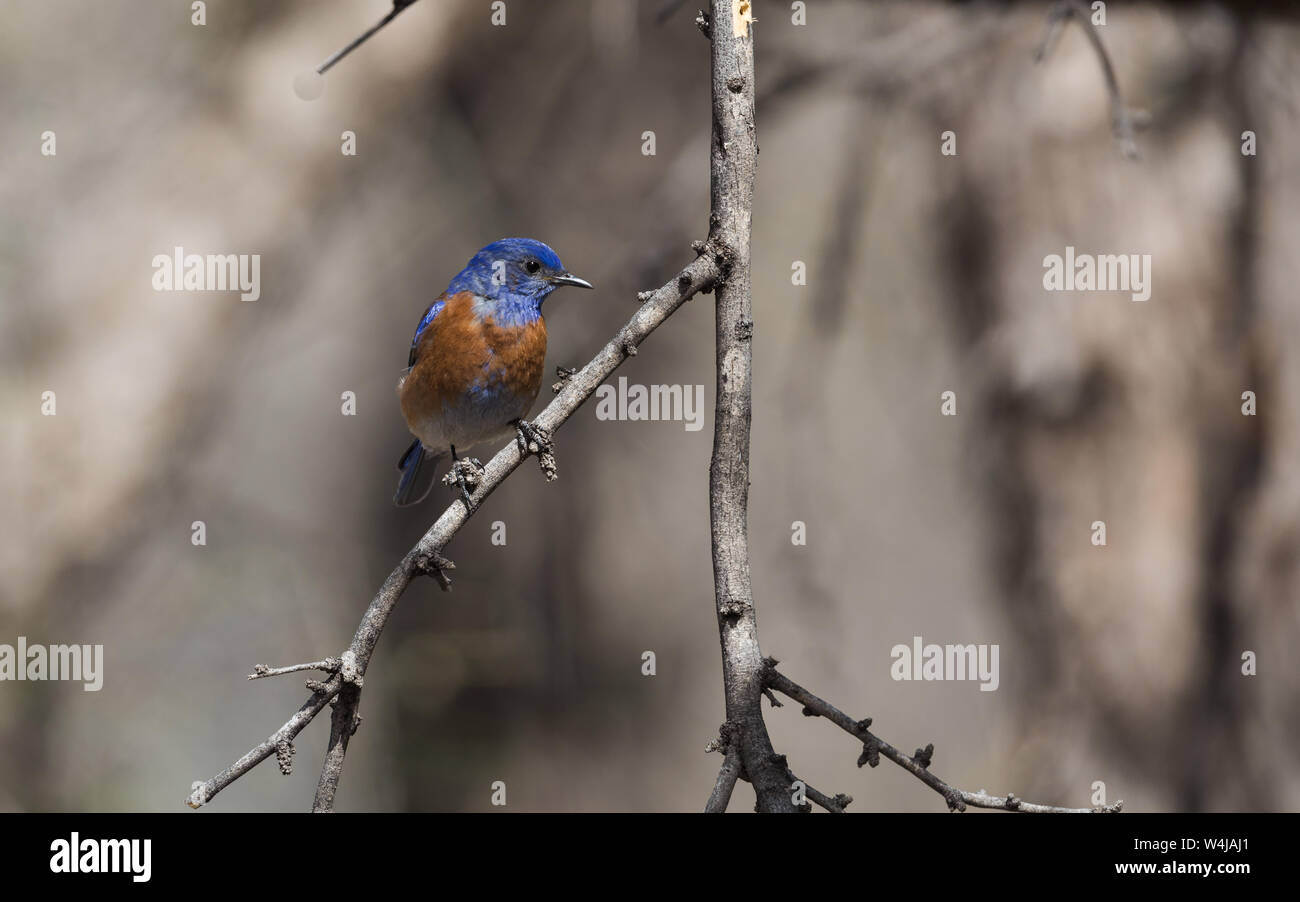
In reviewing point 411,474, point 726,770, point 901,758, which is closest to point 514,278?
point 411,474

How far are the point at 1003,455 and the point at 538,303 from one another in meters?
3.25

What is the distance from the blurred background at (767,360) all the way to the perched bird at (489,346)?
2.33 m

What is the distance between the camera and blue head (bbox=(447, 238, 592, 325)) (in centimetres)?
374

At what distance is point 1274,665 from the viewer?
605cm

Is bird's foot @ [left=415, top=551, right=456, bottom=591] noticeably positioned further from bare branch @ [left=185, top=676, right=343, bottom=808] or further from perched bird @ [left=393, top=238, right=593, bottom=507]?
perched bird @ [left=393, top=238, right=593, bottom=507]

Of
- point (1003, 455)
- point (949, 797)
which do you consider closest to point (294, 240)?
point (1003, 455)

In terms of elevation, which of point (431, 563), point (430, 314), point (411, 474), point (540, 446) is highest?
point (430, 314)

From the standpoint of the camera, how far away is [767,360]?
6.22 metres

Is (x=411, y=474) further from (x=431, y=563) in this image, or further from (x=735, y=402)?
(x=735, y=402)

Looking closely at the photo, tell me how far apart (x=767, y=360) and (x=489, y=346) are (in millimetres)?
2834

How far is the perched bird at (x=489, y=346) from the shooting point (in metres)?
3.64

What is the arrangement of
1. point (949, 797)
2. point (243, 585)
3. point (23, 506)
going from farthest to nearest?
1. point (243, 585)
2. point (23, 506)
3. point (949, 797)

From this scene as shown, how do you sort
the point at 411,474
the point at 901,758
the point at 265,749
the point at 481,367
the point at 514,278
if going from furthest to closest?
the point at 411,474, the point at 514,278, the point at 481,367, the point at 901,758, the point at 265,749

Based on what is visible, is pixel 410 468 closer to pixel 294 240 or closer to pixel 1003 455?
pixel 294 240
